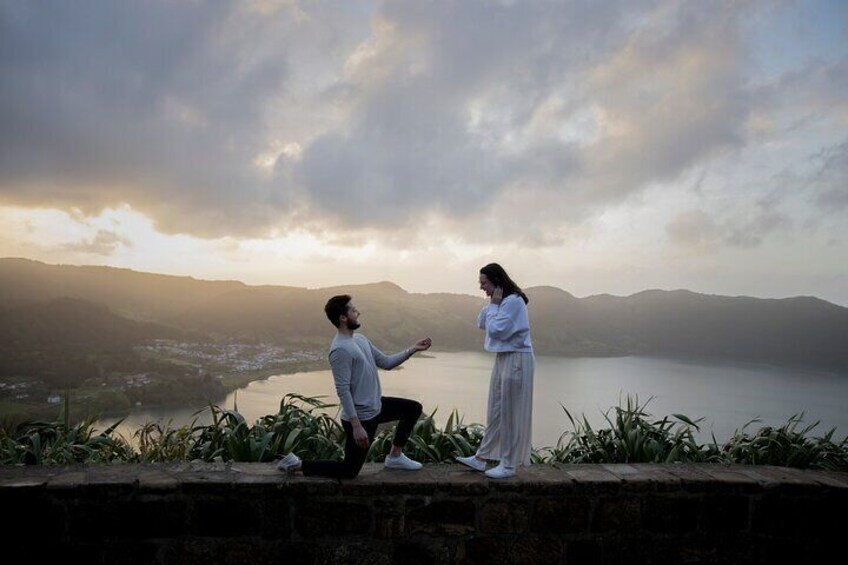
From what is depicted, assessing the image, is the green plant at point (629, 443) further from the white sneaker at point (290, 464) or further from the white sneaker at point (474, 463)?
the white sneaker at point (290, 464)

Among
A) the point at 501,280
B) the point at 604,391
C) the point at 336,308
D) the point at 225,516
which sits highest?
the point at 501,280

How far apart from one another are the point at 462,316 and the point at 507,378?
4816 centimetres

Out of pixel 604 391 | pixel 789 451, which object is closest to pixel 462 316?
pixel 604 391

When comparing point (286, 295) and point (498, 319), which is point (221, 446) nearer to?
point (498, 319)

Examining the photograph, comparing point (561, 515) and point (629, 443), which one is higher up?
point (629, 443)

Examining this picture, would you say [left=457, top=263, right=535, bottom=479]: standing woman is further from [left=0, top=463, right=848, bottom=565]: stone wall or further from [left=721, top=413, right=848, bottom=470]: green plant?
[left=721, top=413, right=848, bottom=470]: green plant

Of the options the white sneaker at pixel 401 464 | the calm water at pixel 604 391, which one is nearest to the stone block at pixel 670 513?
the white sneaker at pixel 401 464

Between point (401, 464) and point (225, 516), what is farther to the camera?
point (401, 464)

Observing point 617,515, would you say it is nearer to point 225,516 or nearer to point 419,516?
point 419,516

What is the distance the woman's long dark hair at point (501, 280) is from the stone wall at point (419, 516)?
1.10 metres

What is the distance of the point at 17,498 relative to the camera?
8.70ft

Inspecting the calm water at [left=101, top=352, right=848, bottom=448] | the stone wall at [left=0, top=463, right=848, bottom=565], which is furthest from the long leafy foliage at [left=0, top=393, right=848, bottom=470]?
the calm water at [left=101, top=352, right=848, bottom=448]

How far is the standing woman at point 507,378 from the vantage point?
10.3ft

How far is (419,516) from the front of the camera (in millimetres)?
2930
